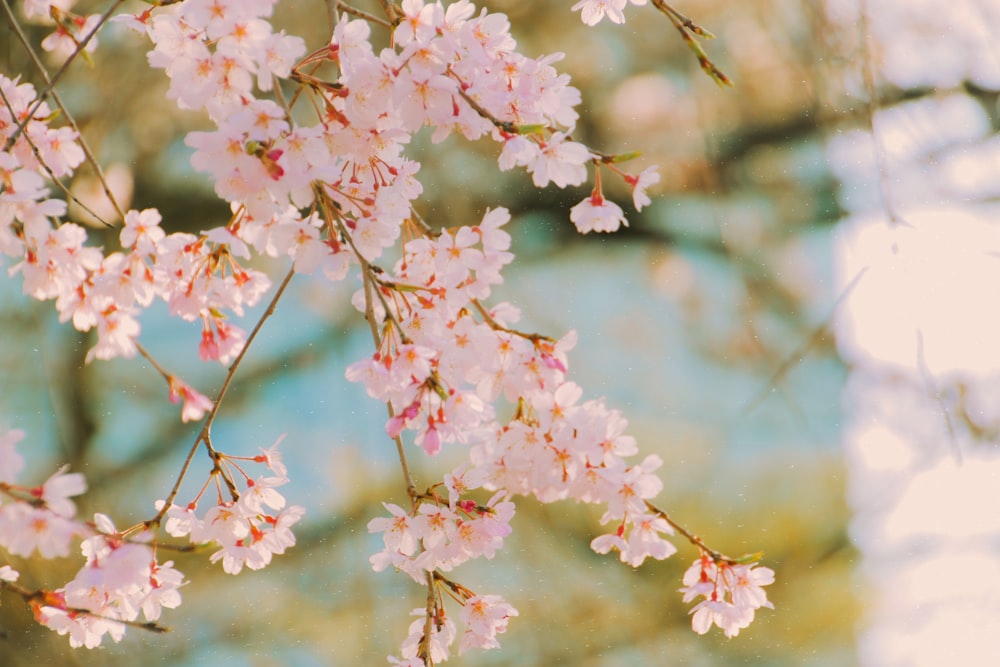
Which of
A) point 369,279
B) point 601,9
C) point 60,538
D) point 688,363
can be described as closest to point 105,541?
point 60,538

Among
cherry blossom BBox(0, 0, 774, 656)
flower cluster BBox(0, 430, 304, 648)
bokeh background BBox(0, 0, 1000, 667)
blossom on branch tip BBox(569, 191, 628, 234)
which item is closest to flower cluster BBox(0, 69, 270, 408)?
cherry blossom BBox(0, 0, 774, 656)

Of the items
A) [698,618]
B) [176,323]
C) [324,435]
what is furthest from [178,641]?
[698,618]

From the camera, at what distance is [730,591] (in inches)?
24.9

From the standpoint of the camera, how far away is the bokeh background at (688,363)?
1.43m

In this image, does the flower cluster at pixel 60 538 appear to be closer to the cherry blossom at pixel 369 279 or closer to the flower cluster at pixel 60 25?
the cherry blossom at pixel 369 279

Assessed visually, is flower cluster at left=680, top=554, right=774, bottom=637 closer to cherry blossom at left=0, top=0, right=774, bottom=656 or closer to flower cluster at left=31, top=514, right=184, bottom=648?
cherry blossom at left=0, top=0, right=774, bottom=656

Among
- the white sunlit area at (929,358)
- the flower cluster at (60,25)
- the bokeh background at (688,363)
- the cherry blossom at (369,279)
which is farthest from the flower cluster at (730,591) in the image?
the white sunlit area at (929,358)

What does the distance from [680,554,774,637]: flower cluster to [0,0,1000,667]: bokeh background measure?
0.86 meters

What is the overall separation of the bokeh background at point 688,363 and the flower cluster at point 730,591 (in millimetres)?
857

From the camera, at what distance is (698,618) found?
0.63m

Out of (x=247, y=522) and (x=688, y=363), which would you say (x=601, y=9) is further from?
(x=688, y=363)

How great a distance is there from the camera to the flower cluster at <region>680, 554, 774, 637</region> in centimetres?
62

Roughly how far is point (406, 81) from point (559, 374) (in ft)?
0.72

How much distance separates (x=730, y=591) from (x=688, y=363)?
0.93 meters
